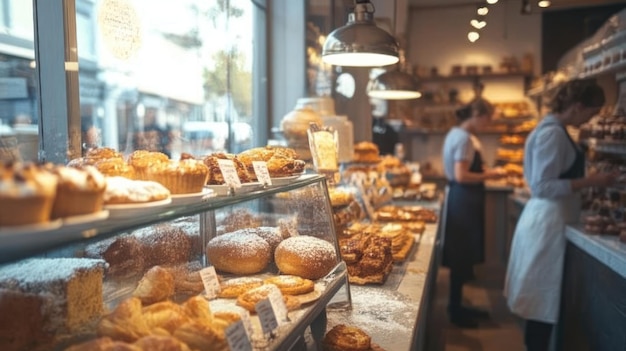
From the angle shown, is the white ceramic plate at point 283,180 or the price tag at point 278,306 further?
the white ceramic plate at point 283,180

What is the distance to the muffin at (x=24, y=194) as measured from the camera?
0.74m

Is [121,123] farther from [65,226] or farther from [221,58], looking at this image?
[65,226]

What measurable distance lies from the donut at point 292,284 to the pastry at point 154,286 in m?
0.35

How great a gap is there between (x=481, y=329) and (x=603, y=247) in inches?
73.5

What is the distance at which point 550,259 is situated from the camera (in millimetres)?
3590

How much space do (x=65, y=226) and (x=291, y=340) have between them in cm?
72

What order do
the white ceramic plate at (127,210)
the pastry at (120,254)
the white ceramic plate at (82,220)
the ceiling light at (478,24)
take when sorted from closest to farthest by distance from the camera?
the white ceramic plate at (82,220)
the white ceramic plate at (127,210)
the pastry at (120,254)
the ceiling light at (478,24)

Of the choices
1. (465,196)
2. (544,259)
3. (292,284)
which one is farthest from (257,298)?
(465,196)

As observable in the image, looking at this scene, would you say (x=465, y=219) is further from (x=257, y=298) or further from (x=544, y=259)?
(x=257, y=298)

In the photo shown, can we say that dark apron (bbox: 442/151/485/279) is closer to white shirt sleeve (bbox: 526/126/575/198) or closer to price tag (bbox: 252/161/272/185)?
white shirt sleeve (bbox: 526/126/575/198)

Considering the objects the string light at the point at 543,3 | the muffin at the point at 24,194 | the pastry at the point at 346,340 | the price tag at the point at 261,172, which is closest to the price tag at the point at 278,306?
the pastry at the point at 346,340

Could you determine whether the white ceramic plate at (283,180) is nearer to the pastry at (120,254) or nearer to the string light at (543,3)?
the pastry at (120,254)

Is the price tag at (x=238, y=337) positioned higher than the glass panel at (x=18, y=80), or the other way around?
the glass panel at (x=18, y=80)

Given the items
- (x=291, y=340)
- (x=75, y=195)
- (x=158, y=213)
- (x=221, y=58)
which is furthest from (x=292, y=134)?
(x=75, y=195)
